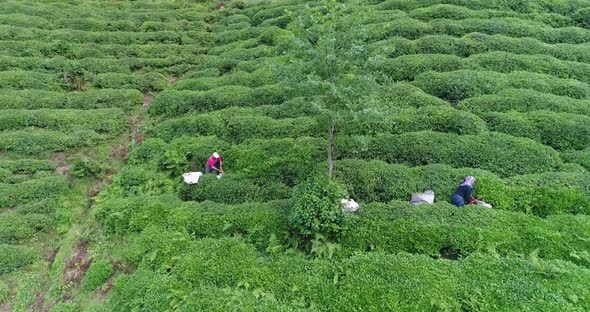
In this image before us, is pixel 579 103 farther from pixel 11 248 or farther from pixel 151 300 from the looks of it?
pixel 11 248

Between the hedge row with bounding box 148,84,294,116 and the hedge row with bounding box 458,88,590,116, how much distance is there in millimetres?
9472

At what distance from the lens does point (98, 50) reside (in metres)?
25.9

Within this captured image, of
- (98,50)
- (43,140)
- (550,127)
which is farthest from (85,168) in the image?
(550,127)

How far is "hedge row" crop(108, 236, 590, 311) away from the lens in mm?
10422

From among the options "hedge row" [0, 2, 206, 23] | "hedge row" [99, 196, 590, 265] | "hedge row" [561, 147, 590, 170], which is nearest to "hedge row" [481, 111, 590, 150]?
"hedge row" [561, 147, 590, 170]

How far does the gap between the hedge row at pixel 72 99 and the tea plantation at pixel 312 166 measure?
156 millimetres

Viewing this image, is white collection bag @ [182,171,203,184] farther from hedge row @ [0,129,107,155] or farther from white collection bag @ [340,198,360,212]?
white collection bag @ [340,198,360,212]

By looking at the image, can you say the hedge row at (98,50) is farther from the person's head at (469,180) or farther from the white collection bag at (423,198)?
the person's head at (469,180)

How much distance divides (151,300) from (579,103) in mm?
19864

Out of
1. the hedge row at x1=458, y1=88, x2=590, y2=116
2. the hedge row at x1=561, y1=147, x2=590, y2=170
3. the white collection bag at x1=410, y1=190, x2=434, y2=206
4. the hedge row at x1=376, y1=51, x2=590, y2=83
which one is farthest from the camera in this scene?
the hedge row at x1=376, y1=51, x2=590, y2=83

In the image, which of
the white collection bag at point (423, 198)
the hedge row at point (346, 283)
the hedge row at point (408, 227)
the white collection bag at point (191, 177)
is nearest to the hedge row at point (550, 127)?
the hedge row at point (408, 227)

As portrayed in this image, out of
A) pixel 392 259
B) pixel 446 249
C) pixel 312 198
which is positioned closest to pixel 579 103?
pixel 446 249

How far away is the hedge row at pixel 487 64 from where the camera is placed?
66.1 feet

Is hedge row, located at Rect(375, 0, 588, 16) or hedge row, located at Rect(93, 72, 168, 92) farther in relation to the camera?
hedge row, located at Rect(375, 0, 588, 16)
